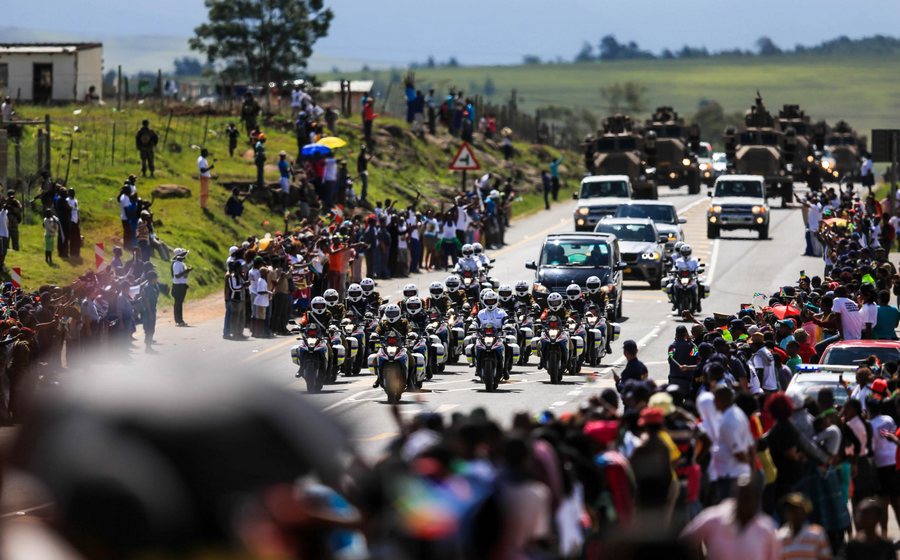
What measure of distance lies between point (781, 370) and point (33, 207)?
2357 cm

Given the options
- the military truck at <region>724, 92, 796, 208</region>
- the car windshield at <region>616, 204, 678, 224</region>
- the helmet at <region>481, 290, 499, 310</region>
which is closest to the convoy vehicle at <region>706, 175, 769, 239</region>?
the car windshield at <region>616, 204, 678, 224</region>

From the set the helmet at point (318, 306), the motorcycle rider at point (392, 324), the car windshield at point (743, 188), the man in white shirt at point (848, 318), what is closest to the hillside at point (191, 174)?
the helmet at point (318, 306)

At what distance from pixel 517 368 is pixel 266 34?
59542 mm

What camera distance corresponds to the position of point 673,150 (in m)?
A: 72.7

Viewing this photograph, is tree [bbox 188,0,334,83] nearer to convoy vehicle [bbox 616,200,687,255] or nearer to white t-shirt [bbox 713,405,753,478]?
convoy vehicle [bbox 616,200,687,255]

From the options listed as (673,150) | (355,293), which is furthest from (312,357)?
(673,150)

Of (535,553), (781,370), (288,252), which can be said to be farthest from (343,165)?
(535,553)

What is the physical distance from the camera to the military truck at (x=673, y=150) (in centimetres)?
7262

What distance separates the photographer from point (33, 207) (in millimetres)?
40750

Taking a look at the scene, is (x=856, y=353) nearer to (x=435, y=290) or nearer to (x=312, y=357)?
(x=312, y=357)

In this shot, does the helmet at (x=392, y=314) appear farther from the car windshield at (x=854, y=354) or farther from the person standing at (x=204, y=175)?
the person standing at (x=204, y=175)

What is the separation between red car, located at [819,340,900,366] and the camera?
2209 cm

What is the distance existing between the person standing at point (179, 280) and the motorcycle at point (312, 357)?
7219 mm

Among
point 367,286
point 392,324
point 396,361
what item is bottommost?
point 396,361
